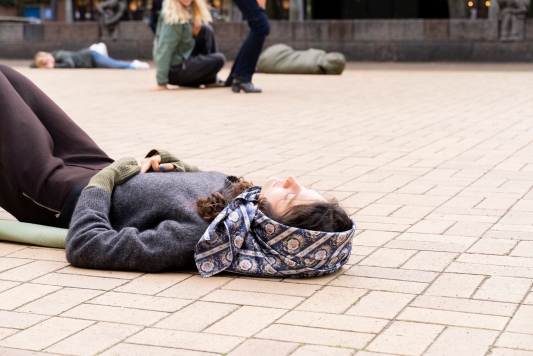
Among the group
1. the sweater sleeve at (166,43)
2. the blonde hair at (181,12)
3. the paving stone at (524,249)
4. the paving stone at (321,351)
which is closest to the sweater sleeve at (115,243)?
the paving stone at (321,351)

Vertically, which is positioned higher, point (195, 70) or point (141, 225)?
point (195, 70)

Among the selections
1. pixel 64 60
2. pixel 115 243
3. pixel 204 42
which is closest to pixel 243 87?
pixel 204 42

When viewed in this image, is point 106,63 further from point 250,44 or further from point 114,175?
point 114,175

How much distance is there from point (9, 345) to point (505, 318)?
1584 millimetres

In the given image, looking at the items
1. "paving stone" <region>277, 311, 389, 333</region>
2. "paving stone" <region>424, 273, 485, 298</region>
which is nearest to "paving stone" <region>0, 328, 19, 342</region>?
"paving stone" <region>277, 311, 389, 333</region>

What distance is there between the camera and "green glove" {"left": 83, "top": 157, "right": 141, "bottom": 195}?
3684 mm

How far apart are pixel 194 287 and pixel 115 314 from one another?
1.32 feet

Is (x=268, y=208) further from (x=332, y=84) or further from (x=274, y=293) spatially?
(x=332, y=84)

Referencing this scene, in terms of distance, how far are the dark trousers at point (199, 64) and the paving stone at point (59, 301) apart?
8508 mm

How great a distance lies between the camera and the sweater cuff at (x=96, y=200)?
360 cm

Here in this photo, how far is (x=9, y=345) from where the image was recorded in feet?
9.16

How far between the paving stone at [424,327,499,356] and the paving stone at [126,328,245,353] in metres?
0.60

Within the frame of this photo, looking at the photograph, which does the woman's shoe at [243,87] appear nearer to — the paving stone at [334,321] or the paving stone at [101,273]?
the paving stone at [101,273]

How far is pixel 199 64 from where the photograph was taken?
11.7 m
